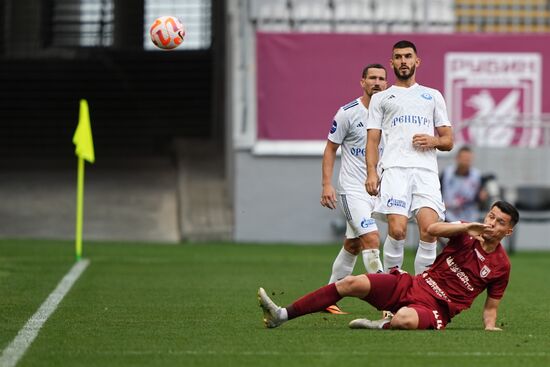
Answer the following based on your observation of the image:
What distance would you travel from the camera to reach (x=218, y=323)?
10602mm

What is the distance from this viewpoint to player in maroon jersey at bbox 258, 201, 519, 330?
32.0 ft

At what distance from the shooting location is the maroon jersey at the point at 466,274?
9.86m

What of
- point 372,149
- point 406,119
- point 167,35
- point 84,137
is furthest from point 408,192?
point 84,137

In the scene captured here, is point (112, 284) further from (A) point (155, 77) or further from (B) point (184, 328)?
(A) point (155, 77)

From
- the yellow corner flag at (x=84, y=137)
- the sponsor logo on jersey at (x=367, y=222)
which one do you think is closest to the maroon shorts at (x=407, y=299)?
the sponsor logo on jersey at (x=367, y=222)

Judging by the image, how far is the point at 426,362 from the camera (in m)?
8.22

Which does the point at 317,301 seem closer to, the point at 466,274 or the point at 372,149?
the point at 466,274

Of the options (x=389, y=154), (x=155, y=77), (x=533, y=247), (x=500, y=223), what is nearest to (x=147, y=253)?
(x=533, y=247)

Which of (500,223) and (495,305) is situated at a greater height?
(500,223)

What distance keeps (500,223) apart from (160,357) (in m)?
2.56

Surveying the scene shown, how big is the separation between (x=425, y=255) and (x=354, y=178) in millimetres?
1442

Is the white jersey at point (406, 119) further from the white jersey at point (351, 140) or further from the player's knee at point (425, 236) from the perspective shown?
the white jersey at point (351, 140)

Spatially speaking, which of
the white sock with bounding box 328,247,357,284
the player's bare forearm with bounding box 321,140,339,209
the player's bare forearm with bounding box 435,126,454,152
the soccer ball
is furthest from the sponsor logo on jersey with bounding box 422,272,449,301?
the soccer ball

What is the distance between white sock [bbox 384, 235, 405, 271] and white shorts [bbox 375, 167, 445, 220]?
0.22m
